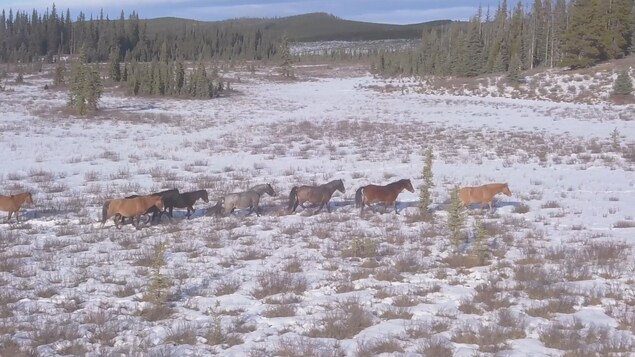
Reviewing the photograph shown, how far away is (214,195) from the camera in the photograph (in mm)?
17234

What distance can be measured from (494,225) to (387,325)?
630 centimetres

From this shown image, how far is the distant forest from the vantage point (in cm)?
6041

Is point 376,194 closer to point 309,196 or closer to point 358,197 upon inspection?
point 358,197

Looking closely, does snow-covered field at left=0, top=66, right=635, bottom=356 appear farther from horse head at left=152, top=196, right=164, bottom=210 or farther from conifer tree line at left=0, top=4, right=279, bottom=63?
conifer tree line at left=0, top=4, right=279, bottom=63

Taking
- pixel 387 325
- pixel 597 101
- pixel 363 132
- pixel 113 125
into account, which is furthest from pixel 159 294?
pixel 597 101

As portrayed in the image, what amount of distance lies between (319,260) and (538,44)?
76897mm

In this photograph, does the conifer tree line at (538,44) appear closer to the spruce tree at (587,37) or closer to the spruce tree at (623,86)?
the spruce tree at (587,37)

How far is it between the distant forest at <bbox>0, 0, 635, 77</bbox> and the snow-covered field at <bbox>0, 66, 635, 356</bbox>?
98.3 feet

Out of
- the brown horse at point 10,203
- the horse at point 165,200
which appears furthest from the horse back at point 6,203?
the horse at point 165,200

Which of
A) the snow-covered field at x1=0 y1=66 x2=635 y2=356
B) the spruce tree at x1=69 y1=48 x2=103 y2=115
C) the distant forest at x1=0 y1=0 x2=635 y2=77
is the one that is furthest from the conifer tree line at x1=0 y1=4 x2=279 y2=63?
the snow-covered field at x1=0 y1=66 x2=635 y2=356

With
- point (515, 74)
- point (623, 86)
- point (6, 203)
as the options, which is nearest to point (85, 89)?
point (6, 203)

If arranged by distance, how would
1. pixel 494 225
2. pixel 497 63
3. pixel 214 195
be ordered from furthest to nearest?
pixel 497 63 < pixel 214 195 < pixel 494 225

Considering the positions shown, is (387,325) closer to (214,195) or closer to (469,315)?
(469,315)

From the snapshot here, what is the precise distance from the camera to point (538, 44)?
80000mm
